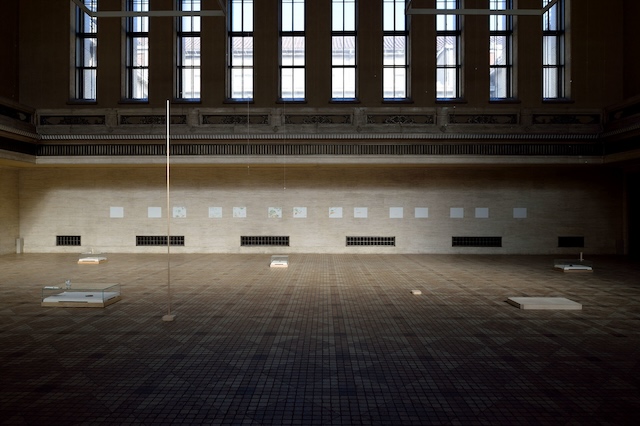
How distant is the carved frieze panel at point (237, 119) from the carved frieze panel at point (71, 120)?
4323 mm

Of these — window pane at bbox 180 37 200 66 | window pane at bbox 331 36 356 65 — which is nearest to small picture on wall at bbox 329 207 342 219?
window pane at bbox 331 36 356 65

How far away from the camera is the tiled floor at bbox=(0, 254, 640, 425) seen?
4117mm

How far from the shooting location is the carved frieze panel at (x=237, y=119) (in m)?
16.1

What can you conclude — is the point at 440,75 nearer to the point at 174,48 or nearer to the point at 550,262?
the point at 550,262

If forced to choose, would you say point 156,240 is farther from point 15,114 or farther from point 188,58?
point 188,58

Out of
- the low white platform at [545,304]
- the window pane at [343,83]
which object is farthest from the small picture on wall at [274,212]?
the low white platform at [545,304]

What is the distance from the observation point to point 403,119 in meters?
16.0

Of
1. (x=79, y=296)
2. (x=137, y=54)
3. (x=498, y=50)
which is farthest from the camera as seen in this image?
(x=137, y=54)

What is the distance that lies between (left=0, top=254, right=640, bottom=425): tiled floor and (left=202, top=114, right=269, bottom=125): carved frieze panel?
7726mm

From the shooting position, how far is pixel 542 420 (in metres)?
3.92

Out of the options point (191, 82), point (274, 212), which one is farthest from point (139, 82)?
point (274, 212)

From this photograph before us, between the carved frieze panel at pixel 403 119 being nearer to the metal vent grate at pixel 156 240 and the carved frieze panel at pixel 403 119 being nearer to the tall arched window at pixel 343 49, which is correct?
the tall arched window at pixel 343 49

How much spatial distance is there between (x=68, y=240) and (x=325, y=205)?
11556mm

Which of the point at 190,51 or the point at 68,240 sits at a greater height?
the point at 190,51
